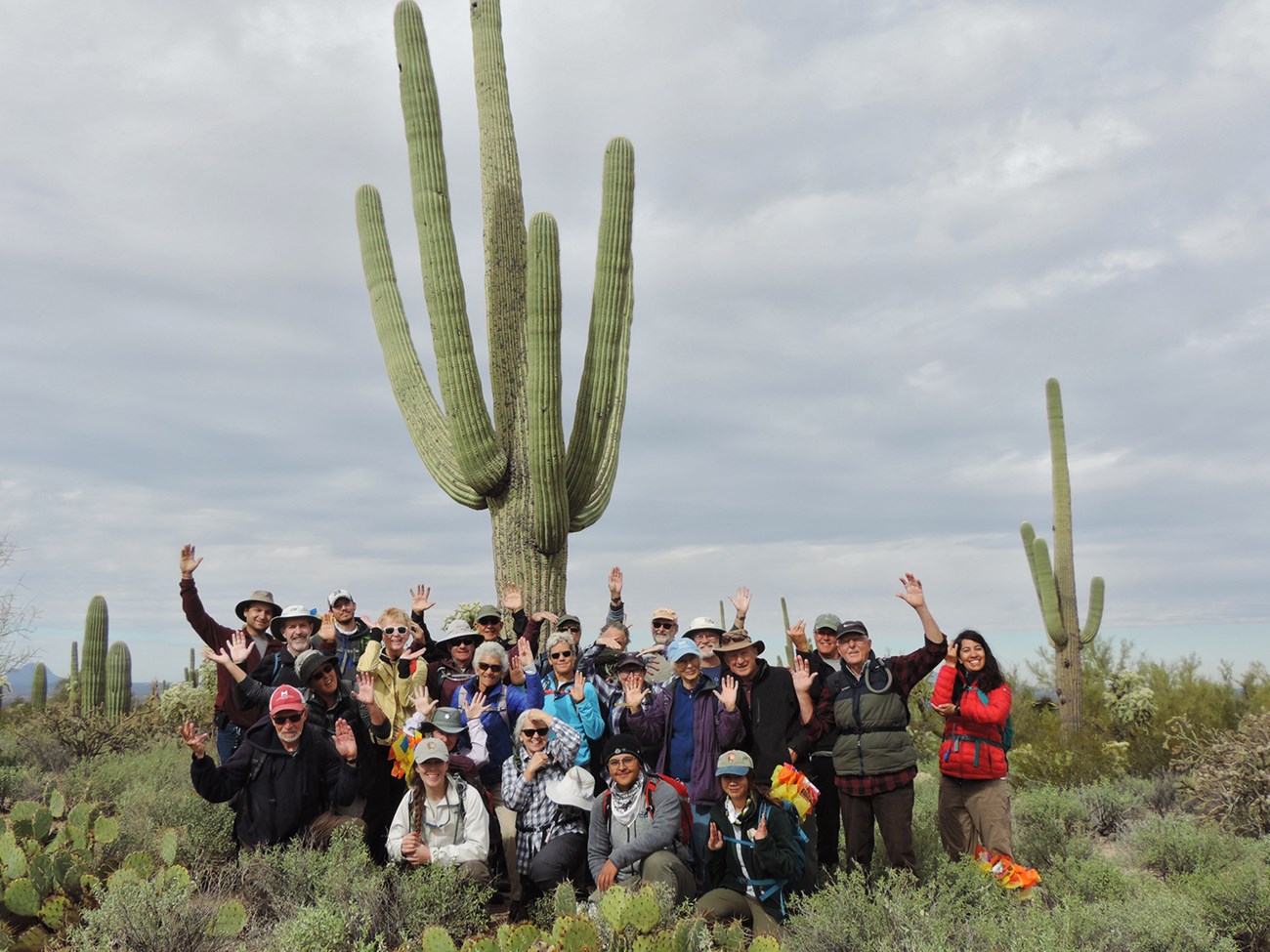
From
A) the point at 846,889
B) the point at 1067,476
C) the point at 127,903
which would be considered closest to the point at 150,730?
the point at 127,903

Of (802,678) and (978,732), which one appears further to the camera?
(978,732)

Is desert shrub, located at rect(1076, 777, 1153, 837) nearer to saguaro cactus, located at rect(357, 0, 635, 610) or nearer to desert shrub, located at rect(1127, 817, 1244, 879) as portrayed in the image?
desert shrub, located at rect(1127, 817, 1244, 879)

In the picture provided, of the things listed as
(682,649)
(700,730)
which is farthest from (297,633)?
(700,730)

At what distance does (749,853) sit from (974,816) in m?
1.88

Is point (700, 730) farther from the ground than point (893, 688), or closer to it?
closer to it

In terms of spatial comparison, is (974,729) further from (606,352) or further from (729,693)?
(606,352)

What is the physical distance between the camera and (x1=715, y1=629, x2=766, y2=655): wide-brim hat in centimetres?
667

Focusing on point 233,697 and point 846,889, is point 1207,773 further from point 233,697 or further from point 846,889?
point 233,697

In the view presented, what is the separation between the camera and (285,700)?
248 inches

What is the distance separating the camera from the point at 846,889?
556cm

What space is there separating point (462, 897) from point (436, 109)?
10213mm

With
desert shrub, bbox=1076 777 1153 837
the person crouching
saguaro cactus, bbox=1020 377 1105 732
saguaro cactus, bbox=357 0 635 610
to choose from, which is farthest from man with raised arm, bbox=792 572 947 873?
saguaro cactus, bbox=1020 377 1105 732

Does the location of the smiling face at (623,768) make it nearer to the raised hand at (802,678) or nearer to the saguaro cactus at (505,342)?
the raised hand at (802,678)

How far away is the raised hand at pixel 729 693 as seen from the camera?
638 cm
